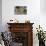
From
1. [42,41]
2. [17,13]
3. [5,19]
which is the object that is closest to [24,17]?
[17,13]

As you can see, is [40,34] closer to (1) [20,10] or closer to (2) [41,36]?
(2) [41,36]

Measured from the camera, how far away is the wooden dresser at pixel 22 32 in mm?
5449

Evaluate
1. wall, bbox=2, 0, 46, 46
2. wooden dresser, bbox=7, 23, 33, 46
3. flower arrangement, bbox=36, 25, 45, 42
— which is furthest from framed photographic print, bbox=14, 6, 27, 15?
flower arrangement, bbox=36, 25, 45, 42

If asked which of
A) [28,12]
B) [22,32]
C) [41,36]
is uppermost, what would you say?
[28,12]

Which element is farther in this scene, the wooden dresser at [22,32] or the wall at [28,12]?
the wall at [28,12]

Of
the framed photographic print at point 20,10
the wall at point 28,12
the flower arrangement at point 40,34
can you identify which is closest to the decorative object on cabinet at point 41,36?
the flower arrangement at point 40,34

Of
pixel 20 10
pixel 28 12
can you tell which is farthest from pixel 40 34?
pixel 20 10

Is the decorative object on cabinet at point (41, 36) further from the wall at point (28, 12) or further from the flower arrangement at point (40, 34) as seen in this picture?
the wall at point (28, 12)

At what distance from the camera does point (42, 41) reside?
18.0ft

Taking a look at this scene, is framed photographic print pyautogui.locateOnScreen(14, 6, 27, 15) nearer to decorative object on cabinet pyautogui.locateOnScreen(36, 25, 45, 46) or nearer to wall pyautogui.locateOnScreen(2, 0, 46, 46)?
wall pyautogui.locateOnScreen(2, 0, 46, 46)

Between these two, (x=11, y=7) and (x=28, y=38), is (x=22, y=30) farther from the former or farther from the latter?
(x=11, y=7)

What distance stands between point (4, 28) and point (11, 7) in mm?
864

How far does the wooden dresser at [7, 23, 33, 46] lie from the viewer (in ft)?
17.9

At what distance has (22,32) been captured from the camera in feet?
18.1
